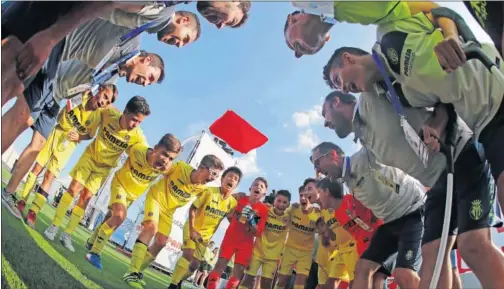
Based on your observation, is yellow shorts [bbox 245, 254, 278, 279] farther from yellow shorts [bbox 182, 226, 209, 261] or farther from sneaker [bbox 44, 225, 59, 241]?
sneaker [bbox 44, 225, 59, 241]

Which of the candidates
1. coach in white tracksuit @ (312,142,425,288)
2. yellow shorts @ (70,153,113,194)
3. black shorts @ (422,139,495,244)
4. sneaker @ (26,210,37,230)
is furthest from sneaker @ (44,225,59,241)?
black shorts @ (422,139,495,244)

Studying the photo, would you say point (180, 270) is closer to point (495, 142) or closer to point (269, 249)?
point (269, 249)

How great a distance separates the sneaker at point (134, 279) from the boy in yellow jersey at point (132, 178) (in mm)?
211

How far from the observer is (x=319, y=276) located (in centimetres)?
396

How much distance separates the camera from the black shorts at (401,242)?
2922 millimetres

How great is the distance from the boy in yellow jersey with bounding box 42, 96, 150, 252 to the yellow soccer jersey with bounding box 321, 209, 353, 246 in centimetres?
147

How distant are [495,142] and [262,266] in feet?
7.97

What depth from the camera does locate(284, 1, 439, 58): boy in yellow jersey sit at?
2551 mm

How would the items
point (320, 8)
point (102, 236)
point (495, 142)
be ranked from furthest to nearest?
point (102, 236) → point (320, 8) → point (495, 142)

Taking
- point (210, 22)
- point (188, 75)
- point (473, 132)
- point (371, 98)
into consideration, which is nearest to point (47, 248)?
point (188, 75)

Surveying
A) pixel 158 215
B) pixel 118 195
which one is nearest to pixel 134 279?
pixel 158 215

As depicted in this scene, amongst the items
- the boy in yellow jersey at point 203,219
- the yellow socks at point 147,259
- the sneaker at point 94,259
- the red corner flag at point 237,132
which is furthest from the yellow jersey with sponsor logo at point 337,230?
the sneaker at point 94,259

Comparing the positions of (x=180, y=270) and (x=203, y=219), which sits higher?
(x=203, y=219)

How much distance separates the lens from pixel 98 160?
12.1ft
